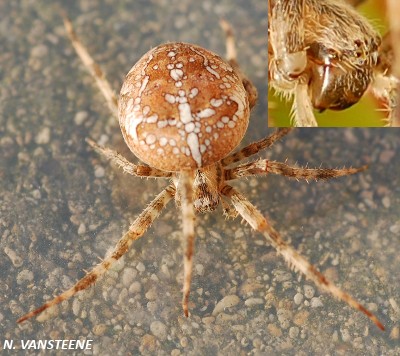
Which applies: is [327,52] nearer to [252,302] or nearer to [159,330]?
[252,302]

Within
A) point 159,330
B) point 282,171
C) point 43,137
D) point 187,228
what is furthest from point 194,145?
point 43,137

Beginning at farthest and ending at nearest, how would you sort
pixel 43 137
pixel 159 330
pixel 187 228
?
pixel 43 137, pixel 159 330, pixel 187 228

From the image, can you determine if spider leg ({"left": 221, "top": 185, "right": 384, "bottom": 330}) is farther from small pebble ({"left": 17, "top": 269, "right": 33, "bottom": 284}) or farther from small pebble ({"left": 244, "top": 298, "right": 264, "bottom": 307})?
small pebble ({"left": 17, "top": 269, "right": 33, "bottom": 284})

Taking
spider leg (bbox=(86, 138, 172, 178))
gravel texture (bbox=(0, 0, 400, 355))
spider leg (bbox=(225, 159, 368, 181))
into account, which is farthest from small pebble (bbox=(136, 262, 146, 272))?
spider leg (bbox=(225, 159, 368, 181))

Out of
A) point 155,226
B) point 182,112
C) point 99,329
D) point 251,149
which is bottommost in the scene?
point 99,329

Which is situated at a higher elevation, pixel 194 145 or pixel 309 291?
pixel 194 145

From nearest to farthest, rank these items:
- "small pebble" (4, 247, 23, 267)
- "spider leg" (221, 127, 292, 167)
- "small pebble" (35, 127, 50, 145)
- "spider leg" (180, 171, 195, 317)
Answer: "spider leg" (180, 171, 195, 317), "small pebble" (4, 247, 23, 267), "spider leg" (221, 127, 292, 167), "small pebble" (35, 127, 50, 145)

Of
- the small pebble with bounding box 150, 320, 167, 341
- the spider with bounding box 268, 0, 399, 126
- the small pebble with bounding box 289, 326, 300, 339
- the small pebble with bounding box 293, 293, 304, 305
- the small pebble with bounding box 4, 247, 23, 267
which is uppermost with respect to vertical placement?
the spider with bounding box 268, 0, 399, 126

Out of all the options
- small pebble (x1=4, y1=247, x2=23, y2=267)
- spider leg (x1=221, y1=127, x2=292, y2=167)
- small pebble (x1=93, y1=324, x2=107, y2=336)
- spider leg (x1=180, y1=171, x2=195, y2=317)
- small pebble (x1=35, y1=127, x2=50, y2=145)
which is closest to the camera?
spider leg (x1=180, y1=171, x2=195, y2=317)
